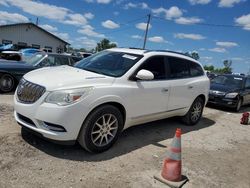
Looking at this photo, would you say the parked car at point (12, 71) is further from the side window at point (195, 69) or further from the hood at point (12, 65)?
the side window at point (195, 69)

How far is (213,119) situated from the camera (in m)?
8.95

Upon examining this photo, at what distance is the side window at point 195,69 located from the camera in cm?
708

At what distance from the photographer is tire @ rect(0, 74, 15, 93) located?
8922 mm

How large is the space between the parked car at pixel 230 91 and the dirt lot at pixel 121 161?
181 inches

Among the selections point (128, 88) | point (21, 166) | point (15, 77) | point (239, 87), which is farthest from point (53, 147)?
point (239, 87)

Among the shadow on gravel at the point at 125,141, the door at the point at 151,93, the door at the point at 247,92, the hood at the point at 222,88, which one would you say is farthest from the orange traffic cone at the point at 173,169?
the door at the point at 247,92

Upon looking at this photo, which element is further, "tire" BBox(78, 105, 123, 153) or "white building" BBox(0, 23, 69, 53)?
"white building" BBox(0, 23, 69, 53)

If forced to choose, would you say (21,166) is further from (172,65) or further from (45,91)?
(172,65)

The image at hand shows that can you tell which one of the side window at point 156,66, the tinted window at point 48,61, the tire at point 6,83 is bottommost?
the tire at point 6,83

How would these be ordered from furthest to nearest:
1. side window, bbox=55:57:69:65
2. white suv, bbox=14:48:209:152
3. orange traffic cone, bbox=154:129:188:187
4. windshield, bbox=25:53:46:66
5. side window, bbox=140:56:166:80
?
side window, bbox=55:57:69:65 → windshield, bbox=25:53:46:66 → side window, bbox=140:56:166:80 → white suv, bbox=14:48:209:152 → orange traffic cone, bbox=154:129:188:187

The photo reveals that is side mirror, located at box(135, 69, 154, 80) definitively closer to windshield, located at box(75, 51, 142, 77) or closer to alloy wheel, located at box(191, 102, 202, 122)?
windshield, located at box(75, 51, 142, 77)

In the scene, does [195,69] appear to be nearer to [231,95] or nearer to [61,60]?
[231,95]

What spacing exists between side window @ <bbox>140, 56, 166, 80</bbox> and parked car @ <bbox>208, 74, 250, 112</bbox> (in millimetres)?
5856

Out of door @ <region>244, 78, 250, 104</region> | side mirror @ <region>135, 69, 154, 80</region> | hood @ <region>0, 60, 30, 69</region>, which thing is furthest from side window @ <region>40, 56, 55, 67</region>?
door @ <region>244, 78, 250, 104</region>
